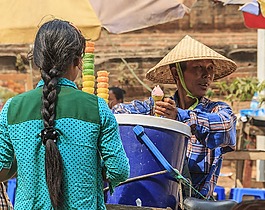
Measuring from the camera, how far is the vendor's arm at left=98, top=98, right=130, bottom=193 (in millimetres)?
2373

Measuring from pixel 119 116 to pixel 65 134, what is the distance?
810 mm

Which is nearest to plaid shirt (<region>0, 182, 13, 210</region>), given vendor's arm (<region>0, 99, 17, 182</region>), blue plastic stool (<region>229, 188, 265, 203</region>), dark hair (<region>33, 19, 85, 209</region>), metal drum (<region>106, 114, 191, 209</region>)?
metal drum (<region>106, 114, 191, 209</region>)

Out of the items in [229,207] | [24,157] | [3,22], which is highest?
[3,22]

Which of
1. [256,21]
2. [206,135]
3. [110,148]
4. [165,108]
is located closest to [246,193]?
[256,21]

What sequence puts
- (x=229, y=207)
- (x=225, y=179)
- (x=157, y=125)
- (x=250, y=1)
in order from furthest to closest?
1. (x=225, y=179)
2. (x=250, y=1)
3. (x=157, y=125)
4. (x=229, y=207)

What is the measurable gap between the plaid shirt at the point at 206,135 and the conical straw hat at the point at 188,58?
0.77 ft

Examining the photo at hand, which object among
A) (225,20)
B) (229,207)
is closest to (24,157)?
(229,207)

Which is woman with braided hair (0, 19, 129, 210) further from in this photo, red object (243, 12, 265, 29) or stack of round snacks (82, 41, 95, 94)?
red object (243, 12, 265, 29)

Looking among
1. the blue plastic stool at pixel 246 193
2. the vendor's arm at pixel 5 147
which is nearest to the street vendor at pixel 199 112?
the vendor's arm at pixel 5 147

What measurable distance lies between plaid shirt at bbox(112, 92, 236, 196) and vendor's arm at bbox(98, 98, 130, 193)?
1005mm

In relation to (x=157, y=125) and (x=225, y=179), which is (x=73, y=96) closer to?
(x=157, y=125)

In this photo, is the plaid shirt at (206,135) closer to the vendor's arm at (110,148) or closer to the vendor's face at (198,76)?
the vendor's face at (198,76)

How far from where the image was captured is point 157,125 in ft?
10.1

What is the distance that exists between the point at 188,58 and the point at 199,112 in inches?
15.8
